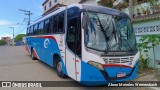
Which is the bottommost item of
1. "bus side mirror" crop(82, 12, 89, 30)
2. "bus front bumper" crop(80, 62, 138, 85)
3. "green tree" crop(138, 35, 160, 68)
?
"bus front bumper" crop(80, 62, 138, 85)

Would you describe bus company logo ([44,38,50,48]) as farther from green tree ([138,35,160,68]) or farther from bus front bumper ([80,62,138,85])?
green tree ([138,35,160,68])

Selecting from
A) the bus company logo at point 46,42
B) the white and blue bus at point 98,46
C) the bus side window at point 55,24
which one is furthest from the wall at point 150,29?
the bus company logo at point 46,42

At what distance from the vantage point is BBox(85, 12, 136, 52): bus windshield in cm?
607

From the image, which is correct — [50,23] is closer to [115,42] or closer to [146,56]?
[115,42]

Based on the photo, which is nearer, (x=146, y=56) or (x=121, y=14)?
(x=121, y=14)

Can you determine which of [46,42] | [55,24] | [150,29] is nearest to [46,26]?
[46,42]

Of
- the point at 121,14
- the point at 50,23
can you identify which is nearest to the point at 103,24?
the point at 121,14

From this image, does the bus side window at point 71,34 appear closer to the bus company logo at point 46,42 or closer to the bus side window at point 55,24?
the bus side window at point 55,24

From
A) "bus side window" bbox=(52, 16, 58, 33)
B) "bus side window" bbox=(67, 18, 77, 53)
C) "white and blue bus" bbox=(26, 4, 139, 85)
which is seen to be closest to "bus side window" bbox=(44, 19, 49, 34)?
"bus side window" bbox=(52, 16, 58, 33)

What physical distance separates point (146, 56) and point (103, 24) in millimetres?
4811

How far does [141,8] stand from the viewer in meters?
13.2

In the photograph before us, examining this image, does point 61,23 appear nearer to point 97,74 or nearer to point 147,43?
point 97,74

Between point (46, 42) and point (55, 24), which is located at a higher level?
point (55, 24)

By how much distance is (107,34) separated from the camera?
6277 millimetres
